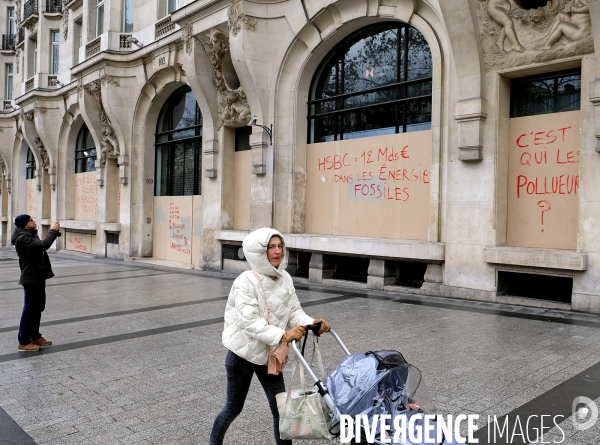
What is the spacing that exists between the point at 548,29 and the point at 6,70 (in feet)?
101

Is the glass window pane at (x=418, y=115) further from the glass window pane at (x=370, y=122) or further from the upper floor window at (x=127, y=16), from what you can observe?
the upper floor window at (x=127, y=16)

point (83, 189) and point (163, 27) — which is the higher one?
point (163, 27)

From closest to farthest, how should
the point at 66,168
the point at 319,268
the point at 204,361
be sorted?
the point at 204,361 → the point at 319,268 → the point at 66,168

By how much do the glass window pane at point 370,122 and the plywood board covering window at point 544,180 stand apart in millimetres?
2662

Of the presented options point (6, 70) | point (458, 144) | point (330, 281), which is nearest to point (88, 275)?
point (330, 281)

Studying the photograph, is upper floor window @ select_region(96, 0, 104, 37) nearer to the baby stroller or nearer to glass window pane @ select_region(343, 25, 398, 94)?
glass window pane @ select_region(343, 25, 398, 94)

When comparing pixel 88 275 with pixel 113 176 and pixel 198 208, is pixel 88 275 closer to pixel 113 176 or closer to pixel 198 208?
pixel 198 208

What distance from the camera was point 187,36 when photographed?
14.0 meters

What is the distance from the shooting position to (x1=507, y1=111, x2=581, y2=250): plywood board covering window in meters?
8.46

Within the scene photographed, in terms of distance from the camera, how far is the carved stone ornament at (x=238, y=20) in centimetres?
1218

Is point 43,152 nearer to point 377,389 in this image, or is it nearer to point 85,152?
point 85,152

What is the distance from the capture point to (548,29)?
838cm

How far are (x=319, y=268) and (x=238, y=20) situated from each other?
591cm

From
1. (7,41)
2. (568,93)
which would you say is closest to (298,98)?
(568,93)
